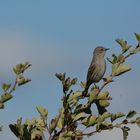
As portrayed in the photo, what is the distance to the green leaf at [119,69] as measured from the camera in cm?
465

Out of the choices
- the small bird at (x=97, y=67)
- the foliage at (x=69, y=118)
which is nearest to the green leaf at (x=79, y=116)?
the foliage at (x=69, y=118)

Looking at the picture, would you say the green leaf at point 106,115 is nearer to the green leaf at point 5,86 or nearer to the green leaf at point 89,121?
the green leaf at point 89,121

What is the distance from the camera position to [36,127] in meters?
4.18

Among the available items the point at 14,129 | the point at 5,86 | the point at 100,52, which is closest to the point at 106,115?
the point at 14,129

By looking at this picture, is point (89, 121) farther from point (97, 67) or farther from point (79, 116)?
point (97, 67)

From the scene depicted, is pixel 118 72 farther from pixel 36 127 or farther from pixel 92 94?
pixel 36 127

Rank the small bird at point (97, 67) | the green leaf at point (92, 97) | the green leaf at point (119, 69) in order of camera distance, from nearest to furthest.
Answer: the green leaf at point (92, 97), the green leaf at point (119, 69), the small bird at point (97, 67)

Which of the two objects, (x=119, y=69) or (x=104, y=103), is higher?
(x=119, y=69)

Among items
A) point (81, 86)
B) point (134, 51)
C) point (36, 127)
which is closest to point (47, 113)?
point (36, 127)

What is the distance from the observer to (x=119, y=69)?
15.4 ft

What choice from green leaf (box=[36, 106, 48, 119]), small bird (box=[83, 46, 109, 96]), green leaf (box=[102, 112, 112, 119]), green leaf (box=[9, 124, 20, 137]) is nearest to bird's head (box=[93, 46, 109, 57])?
small bird (box=[83, 46, 109, 96])

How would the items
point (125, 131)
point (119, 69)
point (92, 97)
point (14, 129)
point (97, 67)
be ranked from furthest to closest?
point (97, 67)
point (119, 69)
point (92, 97)
point (125, 131)
point (14, 129)

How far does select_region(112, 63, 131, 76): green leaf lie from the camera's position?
15.3ft

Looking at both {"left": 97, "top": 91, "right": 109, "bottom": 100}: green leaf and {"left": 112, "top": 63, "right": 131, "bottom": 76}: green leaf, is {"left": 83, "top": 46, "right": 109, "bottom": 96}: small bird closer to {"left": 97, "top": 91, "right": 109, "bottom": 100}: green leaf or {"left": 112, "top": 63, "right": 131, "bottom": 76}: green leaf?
{"left": 112, "top": 63, "right": 131, "bottom": 76}: green leaf
